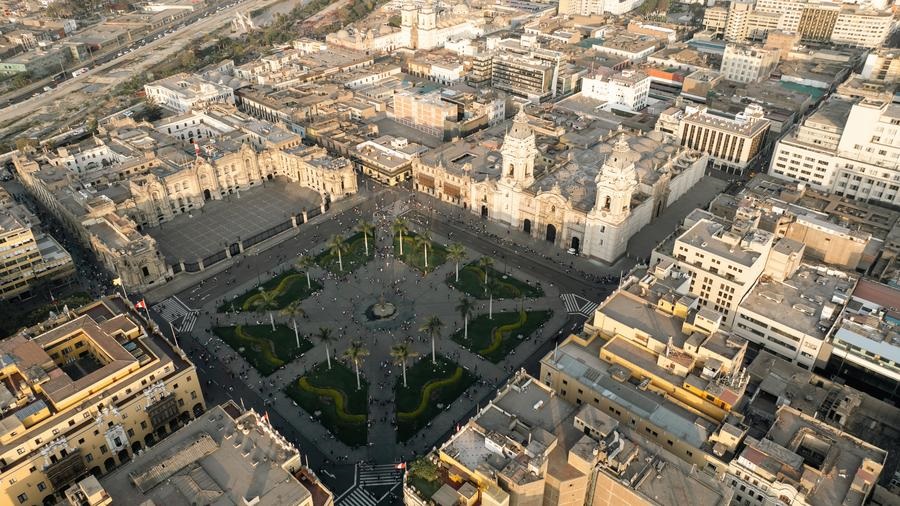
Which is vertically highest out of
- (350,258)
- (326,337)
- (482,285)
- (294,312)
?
(294,312)

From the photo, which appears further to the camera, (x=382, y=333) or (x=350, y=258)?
(x=350, y=258)

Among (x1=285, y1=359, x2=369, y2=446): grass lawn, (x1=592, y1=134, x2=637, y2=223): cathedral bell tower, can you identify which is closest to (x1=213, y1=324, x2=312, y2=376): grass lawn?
(x1=285, y1=359, x2=369, y2=446): grass lawn

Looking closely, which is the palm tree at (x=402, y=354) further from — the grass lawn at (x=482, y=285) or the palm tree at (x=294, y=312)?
the grass lawn at (x=482, y=285)

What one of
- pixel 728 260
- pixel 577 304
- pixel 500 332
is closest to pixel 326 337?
pixel 500 332

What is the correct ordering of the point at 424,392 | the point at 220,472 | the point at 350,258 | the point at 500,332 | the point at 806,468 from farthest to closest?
the point at 350,258
the point at 500,332
the point at 424,392
the point at 220,472
the point at 806,468

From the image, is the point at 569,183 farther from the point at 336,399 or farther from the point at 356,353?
the point at 336,399

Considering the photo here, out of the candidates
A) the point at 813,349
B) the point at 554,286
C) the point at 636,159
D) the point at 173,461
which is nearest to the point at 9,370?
the point at 173,461
